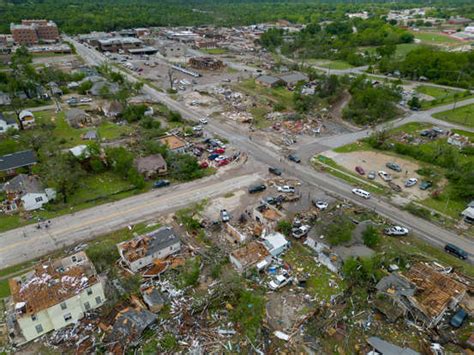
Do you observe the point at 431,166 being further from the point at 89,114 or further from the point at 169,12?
the point at 169,12

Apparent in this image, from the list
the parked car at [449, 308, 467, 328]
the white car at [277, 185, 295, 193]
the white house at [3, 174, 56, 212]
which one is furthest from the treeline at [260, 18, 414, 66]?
the white house at [3, 174, 56, 212]

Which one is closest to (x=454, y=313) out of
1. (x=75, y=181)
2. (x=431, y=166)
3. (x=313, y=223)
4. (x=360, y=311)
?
(x=360, y=311)

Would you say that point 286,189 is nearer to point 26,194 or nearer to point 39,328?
point 39,328

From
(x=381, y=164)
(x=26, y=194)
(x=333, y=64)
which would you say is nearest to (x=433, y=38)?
(x=333, y=64)

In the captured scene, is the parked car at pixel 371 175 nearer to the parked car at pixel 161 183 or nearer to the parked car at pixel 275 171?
the parked car at pixel 275 171

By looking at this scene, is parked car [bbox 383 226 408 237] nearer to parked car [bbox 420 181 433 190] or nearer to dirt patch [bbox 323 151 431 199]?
dirt patch [bbox 323 151 431 199]

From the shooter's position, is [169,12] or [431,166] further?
[169,12]

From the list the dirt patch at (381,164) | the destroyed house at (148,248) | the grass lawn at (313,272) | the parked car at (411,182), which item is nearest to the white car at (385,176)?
the dirt patch at (381,164)
